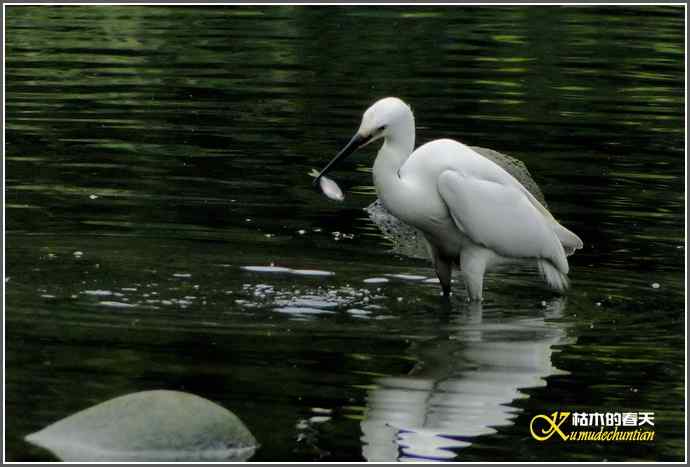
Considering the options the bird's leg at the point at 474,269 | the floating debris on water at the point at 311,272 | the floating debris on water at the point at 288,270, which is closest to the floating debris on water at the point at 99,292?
the floating debris on water at the point at 288,270

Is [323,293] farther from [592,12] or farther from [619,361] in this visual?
[592,12]

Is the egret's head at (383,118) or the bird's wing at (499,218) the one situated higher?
the egret's head at (383,118)

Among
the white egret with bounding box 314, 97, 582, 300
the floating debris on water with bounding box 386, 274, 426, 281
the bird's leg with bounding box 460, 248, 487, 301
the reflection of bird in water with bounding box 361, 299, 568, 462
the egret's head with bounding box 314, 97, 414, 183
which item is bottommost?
the reflection of bird in water with bounding box 361, 299, 568, 462

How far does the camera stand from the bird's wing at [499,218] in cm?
1012

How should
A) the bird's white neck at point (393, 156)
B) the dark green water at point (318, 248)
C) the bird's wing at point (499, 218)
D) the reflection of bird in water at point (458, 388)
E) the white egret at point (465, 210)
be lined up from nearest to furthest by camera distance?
1. the reflection of bird in water at point (458, 388)
2. the dark green water at point (318, 248)
3. the bird's white neck at point (393, 156)
4. the white egret at point (465, 210)
5. the bird's wing at point (499, 218)

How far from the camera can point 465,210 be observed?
1015 centimetres

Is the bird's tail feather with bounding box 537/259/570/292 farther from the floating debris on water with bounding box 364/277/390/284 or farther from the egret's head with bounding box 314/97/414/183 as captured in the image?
the egret's head with bounding box 314/97/414/183

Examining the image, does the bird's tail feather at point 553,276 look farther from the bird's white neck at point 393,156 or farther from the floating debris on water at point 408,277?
the bird's white neck at point 393,156

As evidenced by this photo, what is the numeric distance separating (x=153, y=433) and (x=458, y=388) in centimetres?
196

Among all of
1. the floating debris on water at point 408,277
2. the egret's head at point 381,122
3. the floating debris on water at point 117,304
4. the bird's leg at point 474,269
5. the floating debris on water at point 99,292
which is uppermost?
the egret's head at point 381,122

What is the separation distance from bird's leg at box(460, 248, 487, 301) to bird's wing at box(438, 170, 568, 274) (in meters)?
0.09

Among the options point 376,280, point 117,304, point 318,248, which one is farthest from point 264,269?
point 117,304

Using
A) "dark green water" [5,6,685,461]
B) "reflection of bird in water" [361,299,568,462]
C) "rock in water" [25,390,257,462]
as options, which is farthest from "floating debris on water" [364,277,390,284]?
"rock in water" [25,390,257,462]

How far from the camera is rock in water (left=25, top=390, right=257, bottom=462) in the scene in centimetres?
692
